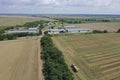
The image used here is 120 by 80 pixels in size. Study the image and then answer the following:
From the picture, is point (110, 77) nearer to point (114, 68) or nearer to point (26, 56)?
point (114, 68)

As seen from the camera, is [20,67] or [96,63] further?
[96,63]

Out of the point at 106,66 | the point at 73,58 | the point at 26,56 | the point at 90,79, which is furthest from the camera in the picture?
the point at 26,56

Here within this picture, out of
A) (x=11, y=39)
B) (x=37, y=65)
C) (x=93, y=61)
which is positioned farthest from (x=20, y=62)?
(x=11, y=39)

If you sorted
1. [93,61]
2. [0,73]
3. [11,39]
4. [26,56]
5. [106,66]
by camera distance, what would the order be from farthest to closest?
[11,39] < [26,56] < [93,61] < [106,66] < [0,73]

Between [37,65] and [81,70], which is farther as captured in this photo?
[37,65]

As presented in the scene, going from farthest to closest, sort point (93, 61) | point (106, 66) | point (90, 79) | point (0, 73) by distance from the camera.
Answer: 1. point (93, 61)
2. point (106, 66)
3. point (0, 73)
4. point (90, 79)

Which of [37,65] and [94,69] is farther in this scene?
[37,65]

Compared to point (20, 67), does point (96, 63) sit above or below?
above

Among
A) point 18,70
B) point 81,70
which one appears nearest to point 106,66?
point 81,70

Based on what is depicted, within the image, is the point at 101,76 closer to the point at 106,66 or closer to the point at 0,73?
the point at 106,66
